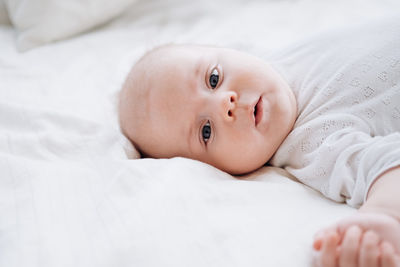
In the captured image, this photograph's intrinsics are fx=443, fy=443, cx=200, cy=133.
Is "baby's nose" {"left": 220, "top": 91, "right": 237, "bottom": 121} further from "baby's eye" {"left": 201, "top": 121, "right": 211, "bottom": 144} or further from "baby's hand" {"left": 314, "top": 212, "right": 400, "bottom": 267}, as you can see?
"baby's hand" {"left": 314, "top": 212, "right": 400, "bottom": 267}

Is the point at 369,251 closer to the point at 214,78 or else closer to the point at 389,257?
the point at 389,257

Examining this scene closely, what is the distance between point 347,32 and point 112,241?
32.2 inches

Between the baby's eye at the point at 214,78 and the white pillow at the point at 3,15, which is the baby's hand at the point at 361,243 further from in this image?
the white pillow at the point at 3,15

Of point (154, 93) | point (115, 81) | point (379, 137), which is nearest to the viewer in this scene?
point (379, 137)

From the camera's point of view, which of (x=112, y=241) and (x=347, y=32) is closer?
(x=112, y=241)

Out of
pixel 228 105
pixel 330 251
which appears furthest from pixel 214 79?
pixel 330 251

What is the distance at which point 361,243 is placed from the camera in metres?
0.68

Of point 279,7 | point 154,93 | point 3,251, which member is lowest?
point 3,251

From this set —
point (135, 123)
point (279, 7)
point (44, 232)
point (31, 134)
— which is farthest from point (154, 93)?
point (279, 7)

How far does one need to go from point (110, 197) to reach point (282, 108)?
1.51 feet

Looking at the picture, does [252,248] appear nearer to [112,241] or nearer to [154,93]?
[112,241]

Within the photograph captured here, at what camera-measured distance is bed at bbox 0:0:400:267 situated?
0.76m

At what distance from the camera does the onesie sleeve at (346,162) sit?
2.76 feet

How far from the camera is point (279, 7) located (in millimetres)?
1799
